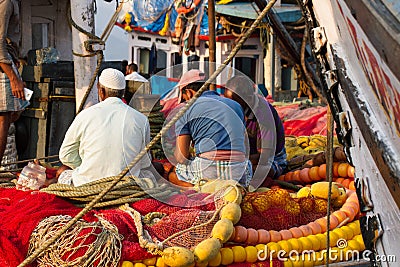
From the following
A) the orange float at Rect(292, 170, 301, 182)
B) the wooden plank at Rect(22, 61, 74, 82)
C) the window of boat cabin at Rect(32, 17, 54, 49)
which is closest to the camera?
the orange float at Rect(292, 170, 301, 182)

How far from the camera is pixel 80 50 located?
6844mm

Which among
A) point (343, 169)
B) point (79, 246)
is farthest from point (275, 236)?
point (343, 169)

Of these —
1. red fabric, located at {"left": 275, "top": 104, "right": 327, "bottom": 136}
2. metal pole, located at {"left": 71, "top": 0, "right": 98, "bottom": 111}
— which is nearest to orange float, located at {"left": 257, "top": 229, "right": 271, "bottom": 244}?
metal pole, located at {"left": 71, "top": 0, "right": 98, "bottom": 111}

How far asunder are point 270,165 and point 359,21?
3.84 meters

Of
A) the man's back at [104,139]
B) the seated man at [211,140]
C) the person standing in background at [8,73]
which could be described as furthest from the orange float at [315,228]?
the person standing in background at [8,73]

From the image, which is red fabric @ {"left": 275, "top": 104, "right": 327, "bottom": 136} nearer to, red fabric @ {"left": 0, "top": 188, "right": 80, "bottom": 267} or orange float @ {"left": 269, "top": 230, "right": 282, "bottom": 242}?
orange float @ {"left": 269, "top": 230, "right": 282, "bottom": 242}

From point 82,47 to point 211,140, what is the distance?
2.20 meters

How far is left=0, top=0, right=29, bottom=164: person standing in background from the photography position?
20.2ft

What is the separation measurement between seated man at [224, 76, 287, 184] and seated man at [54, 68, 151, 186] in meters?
1.29

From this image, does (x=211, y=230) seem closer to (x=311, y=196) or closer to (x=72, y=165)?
(x=311, y=196)

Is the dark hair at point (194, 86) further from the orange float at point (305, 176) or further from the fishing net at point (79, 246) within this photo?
the fishing net at point (79, 246)

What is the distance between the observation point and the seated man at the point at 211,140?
17.2 ft

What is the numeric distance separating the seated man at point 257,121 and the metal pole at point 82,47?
1543mm

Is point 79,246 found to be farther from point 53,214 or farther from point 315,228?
point 315,228
